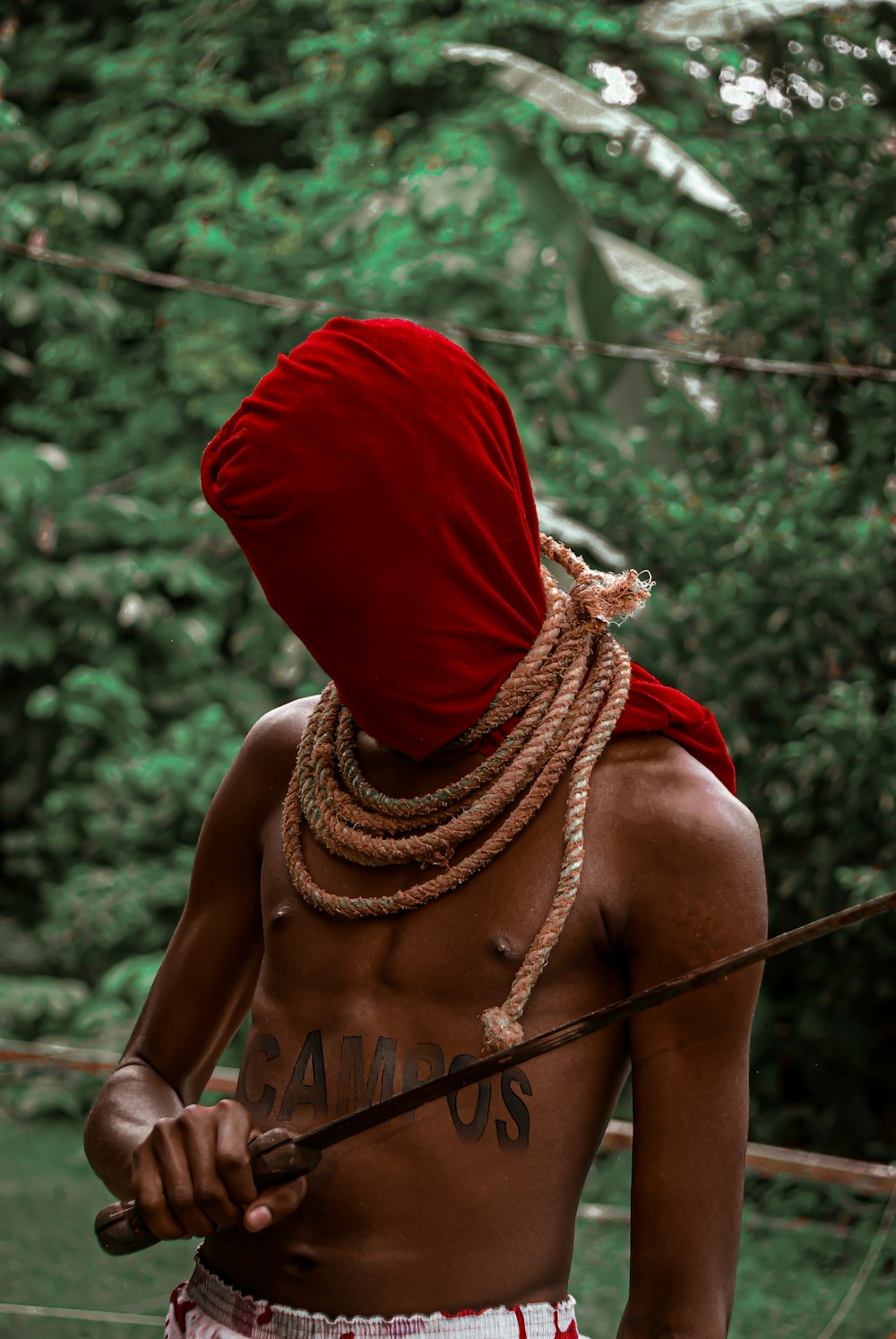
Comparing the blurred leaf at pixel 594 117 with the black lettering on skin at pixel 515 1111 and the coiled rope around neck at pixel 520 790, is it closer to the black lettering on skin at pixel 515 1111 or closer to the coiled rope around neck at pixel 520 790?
the coiled rope around neck at pixel 520 790


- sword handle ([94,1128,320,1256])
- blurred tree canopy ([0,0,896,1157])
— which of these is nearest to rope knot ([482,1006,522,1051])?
sword handle ([94,1128,320,1256])

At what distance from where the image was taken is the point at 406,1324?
0.84 metres

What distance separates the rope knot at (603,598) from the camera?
942 millimetres

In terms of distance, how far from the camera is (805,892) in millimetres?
2762

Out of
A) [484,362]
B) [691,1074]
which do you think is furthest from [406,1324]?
[484,362]

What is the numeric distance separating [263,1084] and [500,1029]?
0.61ft

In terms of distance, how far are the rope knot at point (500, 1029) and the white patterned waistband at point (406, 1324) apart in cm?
16

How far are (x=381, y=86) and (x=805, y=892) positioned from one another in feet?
7.51

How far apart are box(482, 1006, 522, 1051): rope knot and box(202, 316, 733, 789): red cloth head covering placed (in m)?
0.18

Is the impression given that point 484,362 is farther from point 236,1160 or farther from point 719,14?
point 236,1160

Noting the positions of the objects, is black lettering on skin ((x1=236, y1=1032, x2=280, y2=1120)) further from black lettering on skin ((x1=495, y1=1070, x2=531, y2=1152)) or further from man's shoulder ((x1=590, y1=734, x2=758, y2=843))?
man's shoulder ((x1=590, y1=734, x2=758, y2=843))

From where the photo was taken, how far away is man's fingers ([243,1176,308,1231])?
78cm

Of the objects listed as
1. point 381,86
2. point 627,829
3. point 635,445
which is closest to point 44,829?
point 635,445

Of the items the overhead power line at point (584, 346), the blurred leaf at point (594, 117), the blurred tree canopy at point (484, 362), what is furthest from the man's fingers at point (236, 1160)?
the blurred leaf at point (594, 117)
